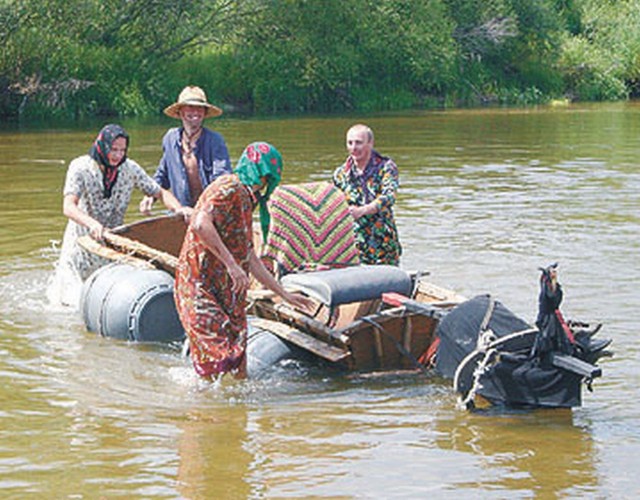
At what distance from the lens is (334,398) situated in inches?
312

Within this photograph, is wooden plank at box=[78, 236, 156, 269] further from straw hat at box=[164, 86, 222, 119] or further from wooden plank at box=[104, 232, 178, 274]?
straw hat at box=[164, 86, 222, 119]

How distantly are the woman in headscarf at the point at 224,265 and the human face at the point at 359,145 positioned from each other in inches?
76.4

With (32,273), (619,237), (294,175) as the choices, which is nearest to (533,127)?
(294,175)

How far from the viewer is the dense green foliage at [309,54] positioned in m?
37.4

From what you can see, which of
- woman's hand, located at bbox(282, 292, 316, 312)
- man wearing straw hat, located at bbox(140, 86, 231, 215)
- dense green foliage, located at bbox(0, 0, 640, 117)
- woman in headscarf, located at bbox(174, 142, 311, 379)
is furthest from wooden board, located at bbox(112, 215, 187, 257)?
dense green foliage, located at bbox(0, 0, 640, 117)

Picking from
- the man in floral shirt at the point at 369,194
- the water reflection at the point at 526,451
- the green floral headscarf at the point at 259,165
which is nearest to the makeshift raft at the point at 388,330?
the water reflection at the point at 526,451

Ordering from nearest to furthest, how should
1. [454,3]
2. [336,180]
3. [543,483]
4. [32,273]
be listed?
1. [543,483]
2. [336,180]
3. [32,273]
4. [454,3]

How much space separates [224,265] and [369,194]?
257 centimetres

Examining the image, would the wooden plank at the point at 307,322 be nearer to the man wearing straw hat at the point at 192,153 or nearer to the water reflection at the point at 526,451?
the water reflection at the point at 526,451

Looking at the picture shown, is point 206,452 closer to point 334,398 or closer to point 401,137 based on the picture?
point 334,398

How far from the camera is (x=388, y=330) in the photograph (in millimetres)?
8172

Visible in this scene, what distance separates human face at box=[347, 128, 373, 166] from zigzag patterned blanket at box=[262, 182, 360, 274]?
0.49 meters

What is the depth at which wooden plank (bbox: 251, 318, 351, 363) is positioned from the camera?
8.10 meters

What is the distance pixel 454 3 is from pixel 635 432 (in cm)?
4716
